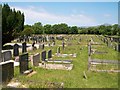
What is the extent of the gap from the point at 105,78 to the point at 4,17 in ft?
64.7

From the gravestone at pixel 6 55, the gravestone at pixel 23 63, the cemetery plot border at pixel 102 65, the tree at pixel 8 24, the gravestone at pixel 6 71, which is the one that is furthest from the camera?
the tree at pixel 8 24

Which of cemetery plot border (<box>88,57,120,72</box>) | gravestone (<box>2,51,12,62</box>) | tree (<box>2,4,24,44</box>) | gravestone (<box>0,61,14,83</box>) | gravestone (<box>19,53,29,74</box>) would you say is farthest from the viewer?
tree (<box>2,4,24,44</box>)

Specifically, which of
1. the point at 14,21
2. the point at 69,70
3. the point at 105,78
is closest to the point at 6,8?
the point at 14,21

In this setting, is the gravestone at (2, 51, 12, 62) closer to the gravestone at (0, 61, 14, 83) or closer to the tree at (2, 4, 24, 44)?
the gravestone at (0, 61, 14, 83)

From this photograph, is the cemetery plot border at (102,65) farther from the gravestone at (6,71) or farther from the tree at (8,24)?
the tree at (8,24)

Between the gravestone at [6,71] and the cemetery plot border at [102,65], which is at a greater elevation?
the gravestone at [6,71]

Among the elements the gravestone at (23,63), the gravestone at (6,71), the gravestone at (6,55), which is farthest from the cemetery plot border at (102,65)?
the gravestone at (6,55)

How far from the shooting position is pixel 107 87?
10023 millimetres

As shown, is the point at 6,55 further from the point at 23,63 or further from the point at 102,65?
the point at 102,65

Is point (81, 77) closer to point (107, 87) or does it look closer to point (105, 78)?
point (105, 78)

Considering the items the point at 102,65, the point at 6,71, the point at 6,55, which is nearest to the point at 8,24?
the point at 6,55

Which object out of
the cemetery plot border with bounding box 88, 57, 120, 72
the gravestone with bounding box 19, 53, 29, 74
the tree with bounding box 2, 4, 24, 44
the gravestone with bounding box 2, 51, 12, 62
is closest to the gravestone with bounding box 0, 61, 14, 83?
the gravestone with bounding box 19, 53, 29, 74

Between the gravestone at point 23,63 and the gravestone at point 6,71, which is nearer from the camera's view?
the gravestone at point 6,71

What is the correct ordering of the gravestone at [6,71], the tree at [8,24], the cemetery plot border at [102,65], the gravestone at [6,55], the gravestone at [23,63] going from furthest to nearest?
1. the tree at [8,24]
2. the gravestone at [6,55]
3. the cemetery plot border at [102,65]
4. the gravestone at [23,63]
5. the gravestone at [6,71]
